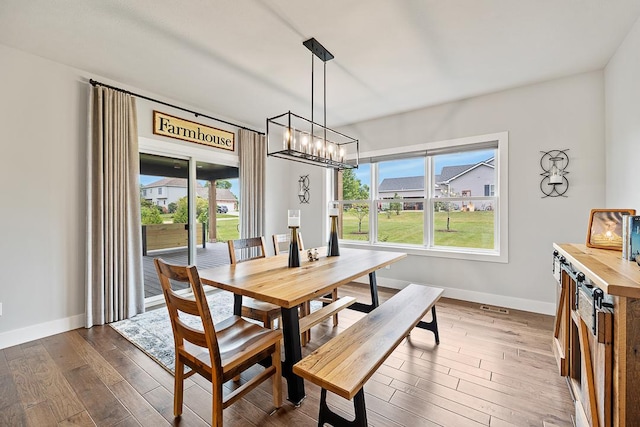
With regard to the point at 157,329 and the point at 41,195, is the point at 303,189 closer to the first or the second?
the point at 157,329

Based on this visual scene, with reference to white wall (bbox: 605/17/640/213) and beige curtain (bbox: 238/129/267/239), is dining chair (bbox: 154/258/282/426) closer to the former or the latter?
beige curtain (bbox: 238/129/267/239)

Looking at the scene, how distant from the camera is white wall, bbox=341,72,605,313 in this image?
9.90 ft

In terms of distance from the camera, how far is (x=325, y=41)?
7.95ft

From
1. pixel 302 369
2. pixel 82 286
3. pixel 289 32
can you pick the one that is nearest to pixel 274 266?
pixel 302 369

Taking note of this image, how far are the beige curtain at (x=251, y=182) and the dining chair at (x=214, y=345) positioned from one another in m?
2.83

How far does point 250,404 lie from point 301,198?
3.88 meters

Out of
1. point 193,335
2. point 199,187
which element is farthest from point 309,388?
point 199,187

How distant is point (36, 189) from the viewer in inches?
105

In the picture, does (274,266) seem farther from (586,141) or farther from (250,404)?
(586,141)

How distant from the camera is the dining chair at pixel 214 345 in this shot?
1399 mm

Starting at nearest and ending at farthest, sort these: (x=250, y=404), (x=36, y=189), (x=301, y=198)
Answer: (x=250, y=404) < (x=36, y=189) < (x=301, y=198)

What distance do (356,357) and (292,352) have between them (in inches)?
22.3

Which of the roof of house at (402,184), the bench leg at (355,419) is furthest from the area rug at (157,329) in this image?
the roof of house at (402,184)

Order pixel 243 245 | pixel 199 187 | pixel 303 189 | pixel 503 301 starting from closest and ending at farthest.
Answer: pixel 243 245
pixel 503 301
pixel 199 187
pixel 303 189
